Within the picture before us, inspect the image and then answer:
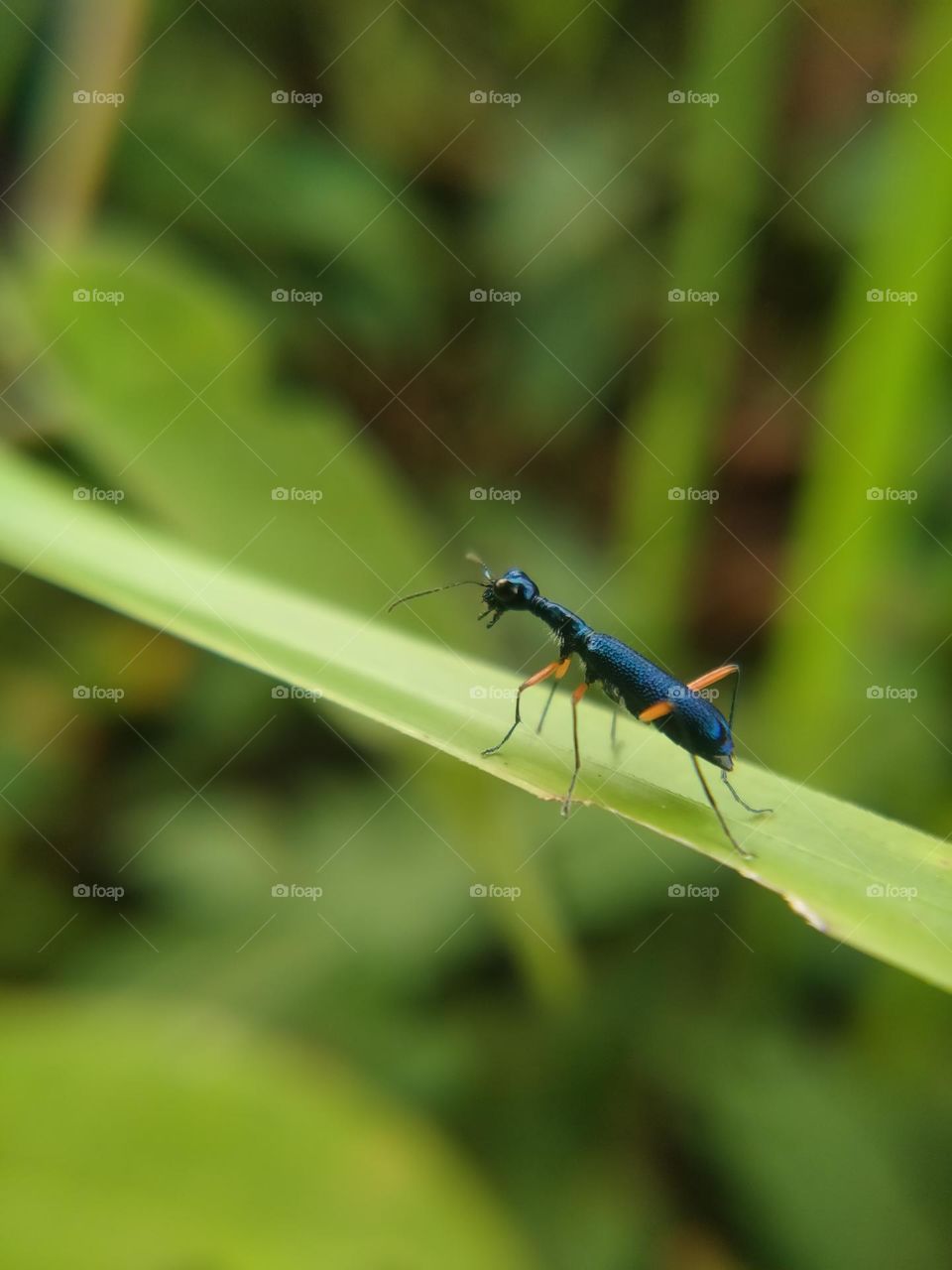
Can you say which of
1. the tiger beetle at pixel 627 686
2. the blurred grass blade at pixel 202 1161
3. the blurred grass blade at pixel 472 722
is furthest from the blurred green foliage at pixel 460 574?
the blurred grass blade at pixel 472 722

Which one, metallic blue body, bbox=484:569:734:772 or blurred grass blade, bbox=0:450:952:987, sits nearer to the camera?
blurred grass blade, bbox=0:450:952:987

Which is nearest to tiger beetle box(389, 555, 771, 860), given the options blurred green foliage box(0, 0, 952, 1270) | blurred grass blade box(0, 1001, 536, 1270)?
blurred green foliage box(0, 0, 952, 1270)

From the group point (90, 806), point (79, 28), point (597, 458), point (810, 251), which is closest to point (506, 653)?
point (597, 458)

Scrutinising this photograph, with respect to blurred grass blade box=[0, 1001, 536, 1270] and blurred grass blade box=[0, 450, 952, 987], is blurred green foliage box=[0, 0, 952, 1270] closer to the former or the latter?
Result: blurred grass blade box=[0, 1001, 536, 1270]

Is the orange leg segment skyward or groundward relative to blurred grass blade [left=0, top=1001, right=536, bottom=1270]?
skyward

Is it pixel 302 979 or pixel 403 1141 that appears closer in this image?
pixel 403 1141

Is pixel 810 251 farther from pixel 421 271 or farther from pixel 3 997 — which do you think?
pixel 3 997

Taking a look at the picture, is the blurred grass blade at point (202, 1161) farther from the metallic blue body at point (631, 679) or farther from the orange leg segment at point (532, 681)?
the metallic blue body at point (631, 679)

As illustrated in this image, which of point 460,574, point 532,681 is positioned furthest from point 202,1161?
point 460,574

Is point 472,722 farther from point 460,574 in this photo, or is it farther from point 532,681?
point 460,574
